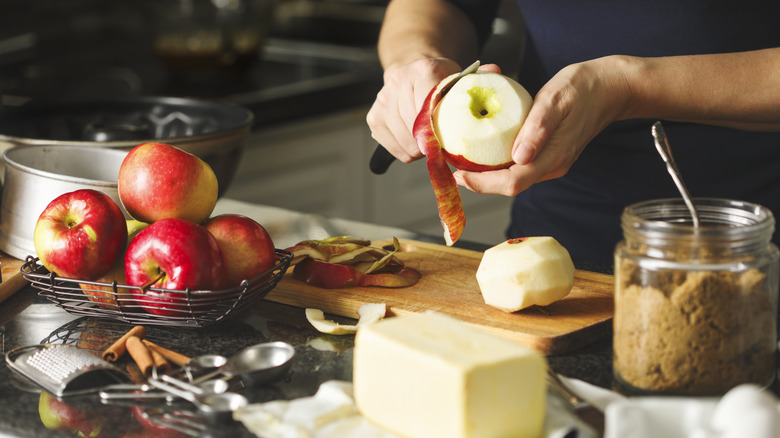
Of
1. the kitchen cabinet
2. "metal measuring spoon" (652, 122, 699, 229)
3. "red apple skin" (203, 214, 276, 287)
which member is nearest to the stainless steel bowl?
"red apple skin" (203, 214, 276, 287)

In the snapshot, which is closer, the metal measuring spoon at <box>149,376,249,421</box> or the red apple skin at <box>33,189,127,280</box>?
the metal measuring spoon at <box>149,376,249,421</box>

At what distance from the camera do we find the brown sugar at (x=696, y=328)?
2.45 feet

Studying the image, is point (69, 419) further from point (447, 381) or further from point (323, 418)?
point (447, 381)

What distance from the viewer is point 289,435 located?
721 mm

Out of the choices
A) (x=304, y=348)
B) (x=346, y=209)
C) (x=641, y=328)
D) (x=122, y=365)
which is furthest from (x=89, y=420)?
(x=346, y=209)

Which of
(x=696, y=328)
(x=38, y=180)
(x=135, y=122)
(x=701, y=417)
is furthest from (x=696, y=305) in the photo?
(x=135, y=122)

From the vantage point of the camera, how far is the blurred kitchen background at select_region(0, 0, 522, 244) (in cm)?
233

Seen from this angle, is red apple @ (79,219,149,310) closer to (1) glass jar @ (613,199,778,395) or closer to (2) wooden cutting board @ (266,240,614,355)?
(2) wooden cutting board @ (266,240,614,355)

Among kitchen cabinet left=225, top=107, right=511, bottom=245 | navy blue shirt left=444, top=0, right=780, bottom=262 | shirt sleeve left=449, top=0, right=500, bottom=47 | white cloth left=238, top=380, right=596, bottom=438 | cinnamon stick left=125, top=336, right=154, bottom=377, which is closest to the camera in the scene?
white cloth left=238, top=380, right=596, bottom=438

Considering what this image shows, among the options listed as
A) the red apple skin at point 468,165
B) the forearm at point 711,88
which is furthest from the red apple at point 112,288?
the forearm at point 711,88

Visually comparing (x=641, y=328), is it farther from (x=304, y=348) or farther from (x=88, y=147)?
(x=88, y=147)

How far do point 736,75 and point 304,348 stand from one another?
637mm

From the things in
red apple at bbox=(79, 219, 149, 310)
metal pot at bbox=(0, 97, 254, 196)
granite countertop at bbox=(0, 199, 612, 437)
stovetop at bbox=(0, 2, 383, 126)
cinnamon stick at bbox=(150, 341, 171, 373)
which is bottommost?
stovetop at bbox=(0, 2, 383, 126)

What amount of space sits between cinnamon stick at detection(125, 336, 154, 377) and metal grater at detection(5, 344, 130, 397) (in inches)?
0.7
